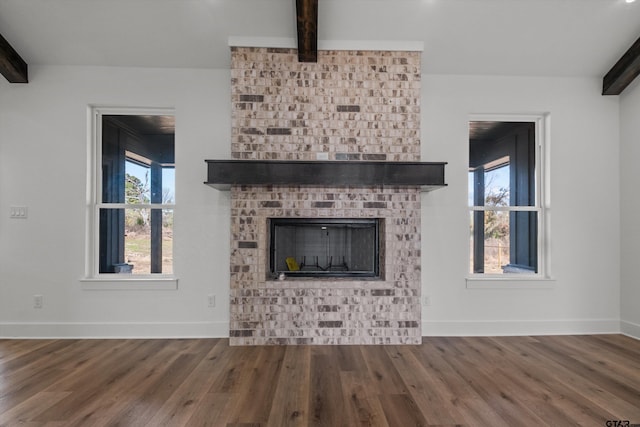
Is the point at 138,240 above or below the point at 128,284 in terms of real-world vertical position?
above

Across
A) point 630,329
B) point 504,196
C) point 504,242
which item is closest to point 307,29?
point 504,196

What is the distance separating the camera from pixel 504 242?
3719 mm

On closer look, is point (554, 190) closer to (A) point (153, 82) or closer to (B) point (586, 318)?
(B) point (586, 318)

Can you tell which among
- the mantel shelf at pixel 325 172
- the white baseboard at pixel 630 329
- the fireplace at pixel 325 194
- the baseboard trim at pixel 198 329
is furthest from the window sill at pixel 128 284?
the white baseboard at pixel 630 329

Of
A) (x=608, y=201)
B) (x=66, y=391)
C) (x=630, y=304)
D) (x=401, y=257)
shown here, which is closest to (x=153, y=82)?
(x=66, y=391)

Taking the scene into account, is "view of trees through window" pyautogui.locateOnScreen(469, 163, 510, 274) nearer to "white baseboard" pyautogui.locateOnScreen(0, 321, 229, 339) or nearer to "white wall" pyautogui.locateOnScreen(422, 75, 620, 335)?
"white wall" pyautogui.locateOnScreen(422, 75, 620, 335)

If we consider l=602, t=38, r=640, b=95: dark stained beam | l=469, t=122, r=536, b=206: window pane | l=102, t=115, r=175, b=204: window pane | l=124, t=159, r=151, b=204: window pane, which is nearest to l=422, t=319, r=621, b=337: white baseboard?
l=469, t=122, r=536, b=206: window pane

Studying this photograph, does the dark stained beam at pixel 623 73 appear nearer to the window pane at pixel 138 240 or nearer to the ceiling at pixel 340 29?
the ceiling at pixel 340 29

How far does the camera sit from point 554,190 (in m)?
3.61

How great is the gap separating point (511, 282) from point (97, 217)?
4.37m

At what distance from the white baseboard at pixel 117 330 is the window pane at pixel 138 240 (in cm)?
55

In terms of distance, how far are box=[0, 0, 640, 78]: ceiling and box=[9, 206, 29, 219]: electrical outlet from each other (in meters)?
1.45

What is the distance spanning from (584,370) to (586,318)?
3.91 ft

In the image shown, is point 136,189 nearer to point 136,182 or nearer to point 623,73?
A: point 136,182
